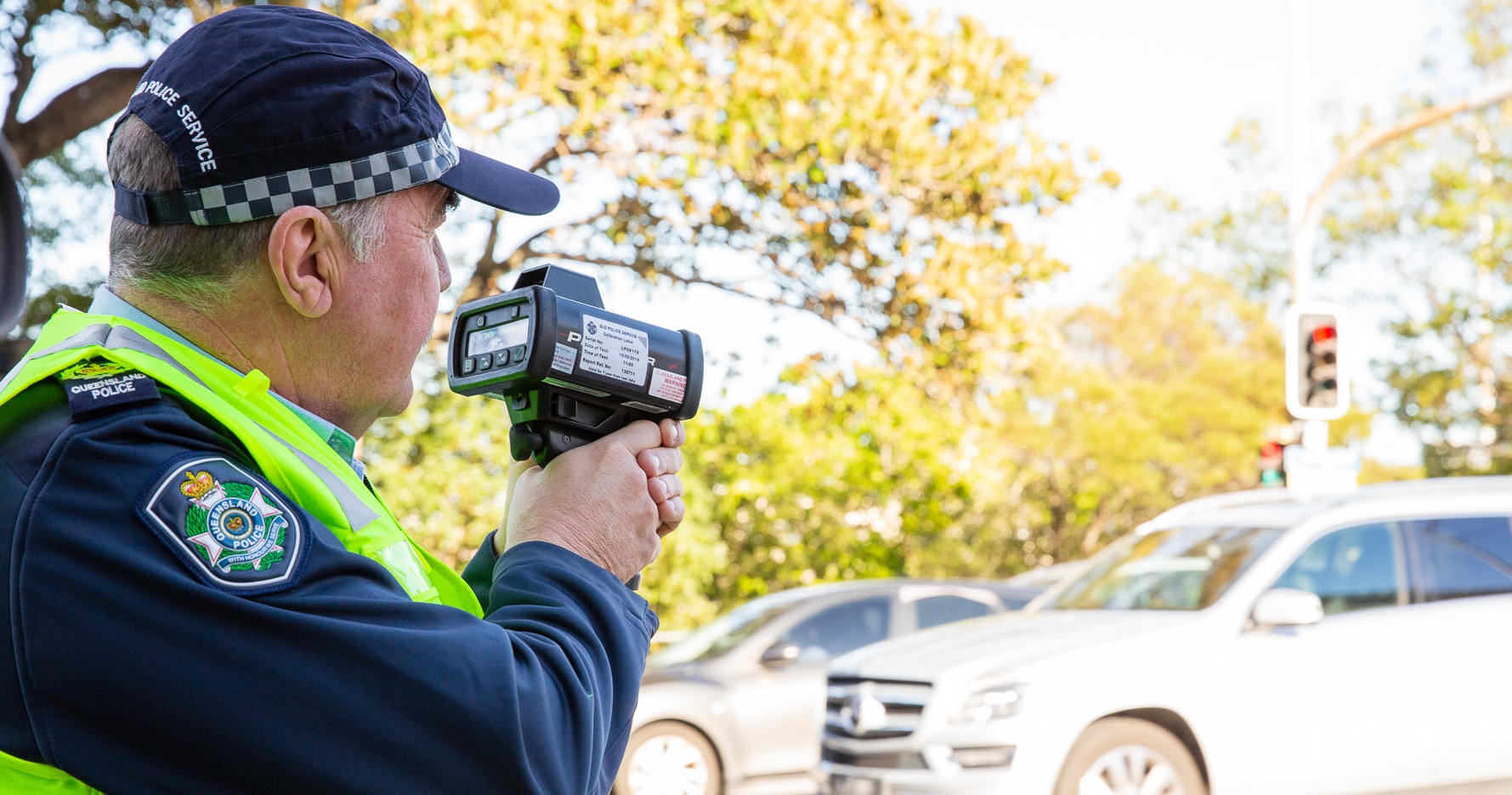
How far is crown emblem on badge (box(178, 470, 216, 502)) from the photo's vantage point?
3.53 feet

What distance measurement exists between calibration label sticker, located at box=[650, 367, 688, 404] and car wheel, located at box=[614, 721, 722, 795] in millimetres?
7100

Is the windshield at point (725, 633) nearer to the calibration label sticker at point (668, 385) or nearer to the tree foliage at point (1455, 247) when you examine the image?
the calibration label sticker at point (668, 385)

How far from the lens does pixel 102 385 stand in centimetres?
113

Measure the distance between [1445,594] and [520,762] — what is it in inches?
243

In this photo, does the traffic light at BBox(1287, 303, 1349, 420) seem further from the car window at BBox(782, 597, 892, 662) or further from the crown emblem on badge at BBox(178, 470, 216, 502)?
the crown emblem on badge at BBox(178, 470, 216, 502)

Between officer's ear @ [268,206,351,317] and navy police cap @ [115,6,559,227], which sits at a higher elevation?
navy police cap @ [115,6,559,227]

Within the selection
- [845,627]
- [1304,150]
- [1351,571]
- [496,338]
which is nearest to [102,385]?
[496,338]

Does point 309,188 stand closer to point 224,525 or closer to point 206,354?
point 206,354

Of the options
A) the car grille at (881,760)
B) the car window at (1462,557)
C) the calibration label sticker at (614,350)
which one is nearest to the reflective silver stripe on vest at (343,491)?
the calibration label sticker at (614,350)

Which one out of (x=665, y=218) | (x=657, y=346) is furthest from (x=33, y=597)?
(x=665, y=218)

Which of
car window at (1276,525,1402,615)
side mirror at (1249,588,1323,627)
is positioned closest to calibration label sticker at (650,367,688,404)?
side mirror at (1249,588,1323,627)

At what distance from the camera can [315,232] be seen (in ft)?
4.24

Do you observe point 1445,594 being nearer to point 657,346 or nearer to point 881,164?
point 881,164

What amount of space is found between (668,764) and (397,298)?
7.45 meters
